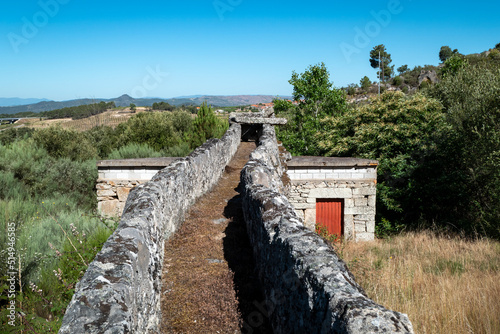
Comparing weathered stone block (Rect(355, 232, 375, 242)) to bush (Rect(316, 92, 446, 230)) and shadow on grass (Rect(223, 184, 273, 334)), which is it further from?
shadow on grass (Rect(223, 184, 273, 334))

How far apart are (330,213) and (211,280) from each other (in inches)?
357

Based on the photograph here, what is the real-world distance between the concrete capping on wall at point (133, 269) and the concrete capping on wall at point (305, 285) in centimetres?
117

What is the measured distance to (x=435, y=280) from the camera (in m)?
7.62

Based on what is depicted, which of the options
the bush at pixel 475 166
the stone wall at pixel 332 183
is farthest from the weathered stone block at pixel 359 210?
the bush at pixel 475 166

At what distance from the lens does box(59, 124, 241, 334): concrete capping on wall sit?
2.18m

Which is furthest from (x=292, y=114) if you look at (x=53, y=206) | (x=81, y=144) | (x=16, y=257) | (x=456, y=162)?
(x=16, y=257)

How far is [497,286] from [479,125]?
10.4 metres

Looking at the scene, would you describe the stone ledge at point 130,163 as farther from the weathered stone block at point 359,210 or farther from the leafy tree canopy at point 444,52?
the leafy tree canopy at point 444,52

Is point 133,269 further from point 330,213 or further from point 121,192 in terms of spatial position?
point 330,213

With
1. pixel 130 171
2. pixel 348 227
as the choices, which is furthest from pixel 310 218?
pixel 130 171

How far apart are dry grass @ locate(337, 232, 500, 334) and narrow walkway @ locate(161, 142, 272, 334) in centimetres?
254

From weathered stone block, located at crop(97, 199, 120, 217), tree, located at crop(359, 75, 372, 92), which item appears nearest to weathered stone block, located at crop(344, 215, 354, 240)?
weathered stone block, located at crop(97, 199, 120, 217)

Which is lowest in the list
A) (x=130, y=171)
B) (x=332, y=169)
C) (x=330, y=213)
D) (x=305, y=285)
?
(x=330, y=213)

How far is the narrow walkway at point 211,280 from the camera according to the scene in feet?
11.4
